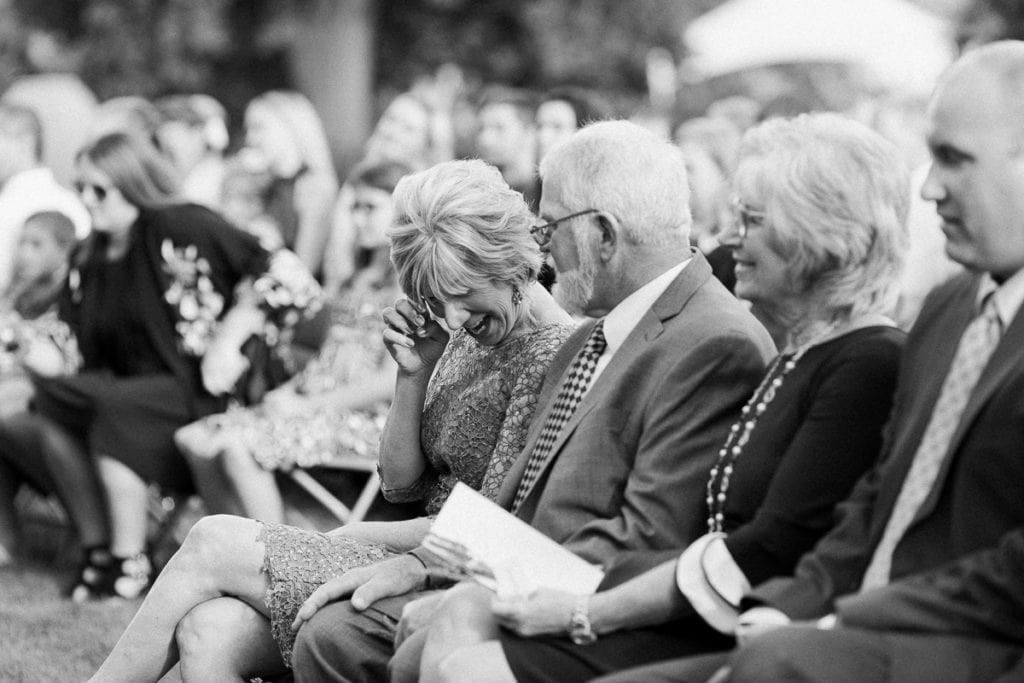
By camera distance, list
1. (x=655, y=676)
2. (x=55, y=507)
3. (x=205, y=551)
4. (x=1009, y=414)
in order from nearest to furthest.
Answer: (x=1009, y=414) < (x=655, y=676) < (x=205, y=551) < (x=55, y=507)

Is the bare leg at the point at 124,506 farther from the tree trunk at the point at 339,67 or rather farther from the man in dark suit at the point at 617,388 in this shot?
the tree trunk at the point at 339,67

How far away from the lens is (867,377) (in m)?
3.07

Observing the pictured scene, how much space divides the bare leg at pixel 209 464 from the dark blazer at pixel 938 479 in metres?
3.90

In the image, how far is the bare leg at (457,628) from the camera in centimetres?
322

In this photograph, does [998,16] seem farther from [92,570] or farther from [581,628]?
[581,628]

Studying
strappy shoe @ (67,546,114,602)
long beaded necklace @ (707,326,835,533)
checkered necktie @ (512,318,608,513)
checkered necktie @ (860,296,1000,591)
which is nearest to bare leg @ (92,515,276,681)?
checkered necktie @ (512,318,608,513)

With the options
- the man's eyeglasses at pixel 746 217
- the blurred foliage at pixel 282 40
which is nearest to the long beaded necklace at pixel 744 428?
the man's eyeglasses at pixel 746 217

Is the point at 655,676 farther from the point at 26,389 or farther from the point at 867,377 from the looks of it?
the point at 26,389

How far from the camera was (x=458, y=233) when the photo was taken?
3895 mm

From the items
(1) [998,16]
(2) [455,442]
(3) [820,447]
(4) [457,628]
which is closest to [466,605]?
(4) [457,628]

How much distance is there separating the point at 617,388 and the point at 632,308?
0.74ft

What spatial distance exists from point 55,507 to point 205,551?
4.49m

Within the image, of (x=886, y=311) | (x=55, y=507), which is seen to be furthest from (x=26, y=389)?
(x=886, y=311)

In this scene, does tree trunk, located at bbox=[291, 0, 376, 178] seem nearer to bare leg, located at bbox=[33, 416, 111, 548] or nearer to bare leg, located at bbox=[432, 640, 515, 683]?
bare leg, located at bbox=[33, 416, 111, 548]
